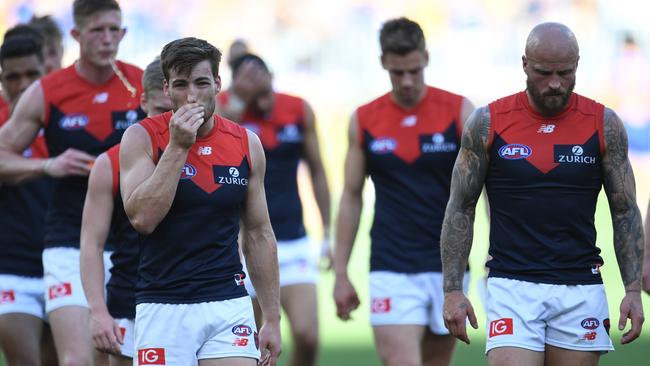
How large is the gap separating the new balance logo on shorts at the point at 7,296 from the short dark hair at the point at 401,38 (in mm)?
3198

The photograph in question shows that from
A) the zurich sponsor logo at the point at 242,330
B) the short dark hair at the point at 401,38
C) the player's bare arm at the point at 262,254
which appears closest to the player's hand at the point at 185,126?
the player's bare arm at the point at 262,254

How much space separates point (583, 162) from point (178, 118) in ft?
7.44

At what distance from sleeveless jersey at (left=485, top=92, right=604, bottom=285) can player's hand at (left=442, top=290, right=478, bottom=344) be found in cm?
29

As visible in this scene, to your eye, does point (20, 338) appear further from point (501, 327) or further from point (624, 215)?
point (624, 215)

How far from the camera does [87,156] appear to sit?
26.5ft

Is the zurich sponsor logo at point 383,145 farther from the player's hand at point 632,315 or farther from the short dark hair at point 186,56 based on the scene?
the short dark hair at point 186,56

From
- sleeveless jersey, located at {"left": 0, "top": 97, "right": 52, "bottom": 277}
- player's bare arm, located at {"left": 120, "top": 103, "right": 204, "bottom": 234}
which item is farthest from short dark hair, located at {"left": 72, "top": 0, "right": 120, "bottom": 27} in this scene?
player's bare arm, located at {"left": 120, "top": 103, "right": 204, "bottom": 234}

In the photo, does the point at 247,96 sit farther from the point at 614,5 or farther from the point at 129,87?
the point at 614,5

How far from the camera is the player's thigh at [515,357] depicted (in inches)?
257

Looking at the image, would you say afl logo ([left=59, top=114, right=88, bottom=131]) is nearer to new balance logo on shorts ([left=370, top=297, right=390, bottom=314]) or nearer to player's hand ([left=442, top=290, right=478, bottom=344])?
new balance logo on shorts ([left=370, top=297, right=390, bottom=314])

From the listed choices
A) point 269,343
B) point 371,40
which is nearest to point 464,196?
point 269,343

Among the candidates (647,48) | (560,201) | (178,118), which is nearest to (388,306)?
(560,201)

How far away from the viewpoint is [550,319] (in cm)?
668

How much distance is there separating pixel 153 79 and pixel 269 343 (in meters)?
1.83
